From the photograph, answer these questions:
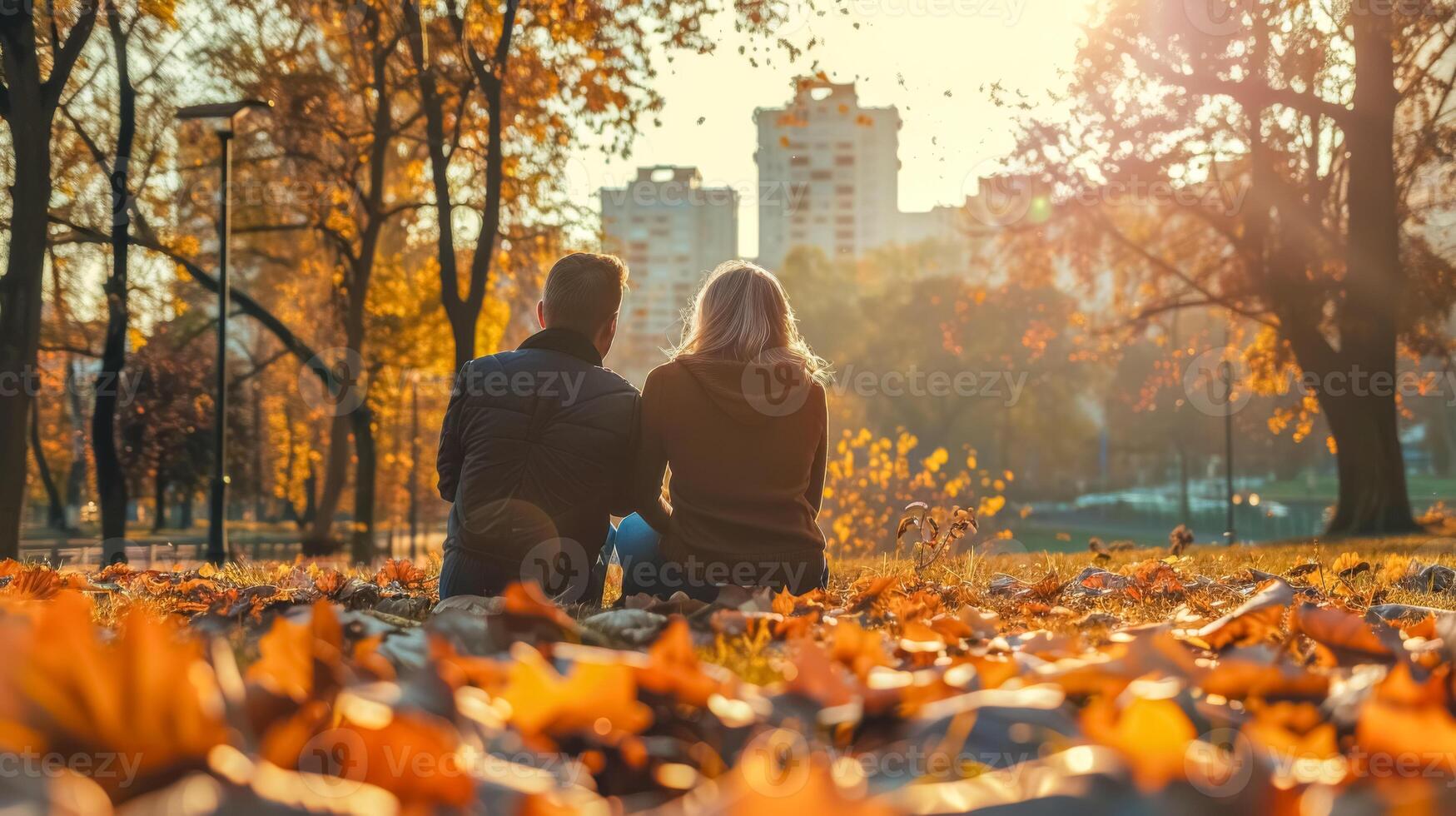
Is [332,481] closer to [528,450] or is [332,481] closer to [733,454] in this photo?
[528,450]

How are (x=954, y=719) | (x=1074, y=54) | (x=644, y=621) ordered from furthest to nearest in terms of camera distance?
(x=1074, y=54), (x=644, y=621), (x=954, y=719)

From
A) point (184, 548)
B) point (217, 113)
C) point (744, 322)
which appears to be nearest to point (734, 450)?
point (744, 322)

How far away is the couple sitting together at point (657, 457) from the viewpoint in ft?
15.1

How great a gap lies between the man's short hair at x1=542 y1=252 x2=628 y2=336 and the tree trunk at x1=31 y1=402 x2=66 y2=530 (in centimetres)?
2874

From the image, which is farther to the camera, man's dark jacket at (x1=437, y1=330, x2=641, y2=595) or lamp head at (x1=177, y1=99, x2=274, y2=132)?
lamp head at (x1=177, y1=99, x2=274, y2=132)

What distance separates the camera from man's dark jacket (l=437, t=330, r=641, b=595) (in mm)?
4656

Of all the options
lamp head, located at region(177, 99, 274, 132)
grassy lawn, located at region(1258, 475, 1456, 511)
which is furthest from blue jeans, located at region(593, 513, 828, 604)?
grassy lawn, located at region(1258, 475, 1456, 511)

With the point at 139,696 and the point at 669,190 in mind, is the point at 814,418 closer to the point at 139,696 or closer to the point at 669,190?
the point at 139,696

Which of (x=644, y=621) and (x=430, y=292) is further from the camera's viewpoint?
(x=430, y=292)

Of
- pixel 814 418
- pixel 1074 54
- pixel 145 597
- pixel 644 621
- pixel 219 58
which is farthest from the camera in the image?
pixel 219 58

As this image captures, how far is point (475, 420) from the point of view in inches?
188

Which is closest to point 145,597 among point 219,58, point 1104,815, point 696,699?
point 696,699

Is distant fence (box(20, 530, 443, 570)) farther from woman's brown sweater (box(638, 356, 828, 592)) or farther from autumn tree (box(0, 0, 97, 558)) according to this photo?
woman's brown sweater (box(638, 356, 828, 592))

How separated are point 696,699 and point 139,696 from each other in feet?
1.96
